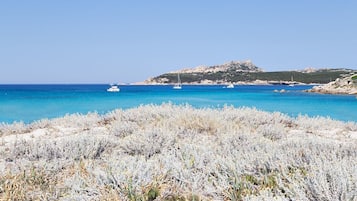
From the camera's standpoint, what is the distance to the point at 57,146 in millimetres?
6414

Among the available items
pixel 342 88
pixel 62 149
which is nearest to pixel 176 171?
pixel 62 149

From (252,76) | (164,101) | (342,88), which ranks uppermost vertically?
(252,76)

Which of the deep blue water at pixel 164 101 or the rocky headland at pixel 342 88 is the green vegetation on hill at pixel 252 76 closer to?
the rocky headland at pixel 342 88

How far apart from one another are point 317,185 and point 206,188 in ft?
3.85

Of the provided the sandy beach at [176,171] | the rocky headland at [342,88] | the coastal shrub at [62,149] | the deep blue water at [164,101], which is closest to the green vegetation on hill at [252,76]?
the rocky headland at [342,88]

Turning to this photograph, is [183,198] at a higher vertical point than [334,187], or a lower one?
lower

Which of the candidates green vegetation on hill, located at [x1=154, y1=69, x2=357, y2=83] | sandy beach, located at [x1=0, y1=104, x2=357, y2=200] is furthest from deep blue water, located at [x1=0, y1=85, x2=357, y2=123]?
green vegetation on hill, located at [x1=154, y1=69, x2=357, y2=83]

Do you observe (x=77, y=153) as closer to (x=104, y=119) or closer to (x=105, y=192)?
(x=105, y=192)

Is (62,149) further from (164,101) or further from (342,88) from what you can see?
(342,88)

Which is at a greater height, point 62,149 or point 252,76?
point 62,149

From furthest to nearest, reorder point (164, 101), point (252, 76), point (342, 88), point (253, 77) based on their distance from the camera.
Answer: point (252, 76)
point (253, 77)
point (342, 88)
point (164, 101)

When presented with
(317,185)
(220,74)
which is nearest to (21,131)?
(317,185)

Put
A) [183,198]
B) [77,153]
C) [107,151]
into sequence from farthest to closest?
[107,151]
[77,153]
[183,198]

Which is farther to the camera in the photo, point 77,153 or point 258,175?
point 77,153
